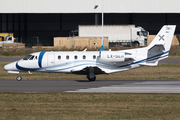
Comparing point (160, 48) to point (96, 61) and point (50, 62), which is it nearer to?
point (96, 61)

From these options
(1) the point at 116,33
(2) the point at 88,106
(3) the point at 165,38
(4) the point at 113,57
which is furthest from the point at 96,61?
(1) the point at 116,33

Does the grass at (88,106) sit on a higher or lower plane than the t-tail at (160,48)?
lower

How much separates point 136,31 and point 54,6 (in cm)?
1879

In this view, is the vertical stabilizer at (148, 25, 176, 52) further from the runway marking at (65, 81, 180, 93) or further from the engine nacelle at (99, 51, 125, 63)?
the runway marking at (65, 81, 180, 93)

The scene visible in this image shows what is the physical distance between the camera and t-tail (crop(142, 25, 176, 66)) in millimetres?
27078

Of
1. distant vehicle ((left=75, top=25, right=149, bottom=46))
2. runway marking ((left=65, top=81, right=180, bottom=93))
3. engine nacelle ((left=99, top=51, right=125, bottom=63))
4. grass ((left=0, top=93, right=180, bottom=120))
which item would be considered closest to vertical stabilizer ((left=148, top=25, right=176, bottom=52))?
engine nacelle ((left=99, top=51, right=125, bottom=63))

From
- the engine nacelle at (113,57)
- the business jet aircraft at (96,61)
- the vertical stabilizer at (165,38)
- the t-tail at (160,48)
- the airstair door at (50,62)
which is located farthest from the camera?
the vertical stabilizer at (165,38)

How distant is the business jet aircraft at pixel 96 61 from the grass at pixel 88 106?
24.8 ft

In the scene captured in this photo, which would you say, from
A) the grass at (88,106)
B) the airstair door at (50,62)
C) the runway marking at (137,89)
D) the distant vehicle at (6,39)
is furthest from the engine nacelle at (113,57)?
the distant vehicle at (6,39)

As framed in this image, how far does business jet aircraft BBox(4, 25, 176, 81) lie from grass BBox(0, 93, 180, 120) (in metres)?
7.56

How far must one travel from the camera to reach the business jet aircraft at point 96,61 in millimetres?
26875

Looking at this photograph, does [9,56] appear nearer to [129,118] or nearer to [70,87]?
[70,87]

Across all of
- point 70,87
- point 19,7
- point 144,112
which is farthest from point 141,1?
point 144,112

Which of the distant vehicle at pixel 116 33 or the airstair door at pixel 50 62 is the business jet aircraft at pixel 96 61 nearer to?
the airstair door at pixel 50 62
